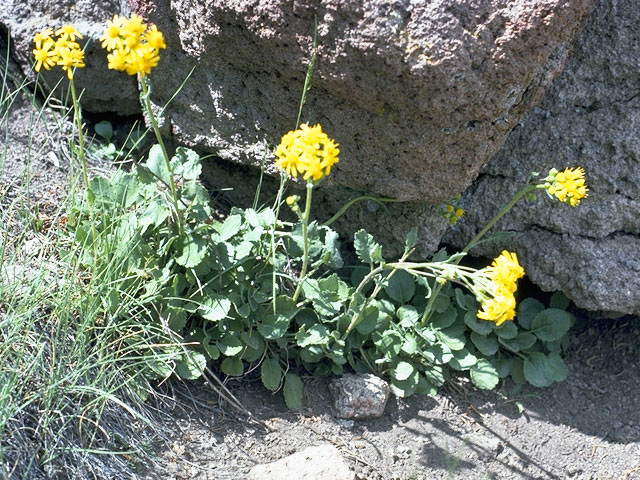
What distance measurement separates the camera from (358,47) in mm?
2328

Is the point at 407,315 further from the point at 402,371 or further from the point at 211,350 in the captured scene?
the point at 211,350

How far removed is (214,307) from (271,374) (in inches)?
13.8

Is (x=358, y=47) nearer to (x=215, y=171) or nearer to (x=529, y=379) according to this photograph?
(x=215, y=171)

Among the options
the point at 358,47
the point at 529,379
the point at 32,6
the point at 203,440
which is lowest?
the point at 203,440

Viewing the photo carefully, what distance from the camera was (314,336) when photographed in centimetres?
264

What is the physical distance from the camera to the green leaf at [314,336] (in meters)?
2.63

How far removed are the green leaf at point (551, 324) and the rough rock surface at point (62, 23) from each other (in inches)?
80.5

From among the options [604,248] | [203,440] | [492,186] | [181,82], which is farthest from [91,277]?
[604,248]

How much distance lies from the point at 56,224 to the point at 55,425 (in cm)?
86

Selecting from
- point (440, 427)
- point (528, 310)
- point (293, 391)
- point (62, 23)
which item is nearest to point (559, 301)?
point (528, 310)

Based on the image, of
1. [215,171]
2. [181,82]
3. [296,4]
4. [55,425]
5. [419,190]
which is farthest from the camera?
[215,171]

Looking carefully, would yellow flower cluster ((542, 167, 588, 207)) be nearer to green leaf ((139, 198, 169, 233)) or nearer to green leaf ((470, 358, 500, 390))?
green leaf ((470, 358, 500, 390))

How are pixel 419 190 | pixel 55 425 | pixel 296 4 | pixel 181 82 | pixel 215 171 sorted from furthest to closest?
pixel 215 171 → pixel 181 82 → pixel 419 190 → pixel 296 4 → pixel 55 425

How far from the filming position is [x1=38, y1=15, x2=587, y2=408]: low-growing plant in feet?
8.25
